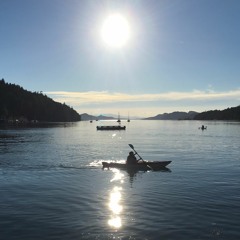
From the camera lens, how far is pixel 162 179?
1420 inches

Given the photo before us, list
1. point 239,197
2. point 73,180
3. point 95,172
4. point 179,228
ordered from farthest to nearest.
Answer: point 95,172, point 73,180, point 239,197, point 179,228

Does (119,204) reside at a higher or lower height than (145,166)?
lower

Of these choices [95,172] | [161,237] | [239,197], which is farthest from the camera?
[95,172]

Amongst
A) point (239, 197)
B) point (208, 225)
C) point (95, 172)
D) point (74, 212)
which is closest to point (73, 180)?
point (95, 172)

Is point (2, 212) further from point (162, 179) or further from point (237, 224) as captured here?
point (162, 179)

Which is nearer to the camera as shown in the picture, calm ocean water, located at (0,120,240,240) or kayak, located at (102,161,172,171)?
calm ocean water, located at (0,120,240,240)

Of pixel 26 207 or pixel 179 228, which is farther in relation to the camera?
pixel 26 207

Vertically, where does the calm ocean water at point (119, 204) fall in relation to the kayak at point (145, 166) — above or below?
below

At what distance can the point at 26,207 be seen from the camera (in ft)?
79.4

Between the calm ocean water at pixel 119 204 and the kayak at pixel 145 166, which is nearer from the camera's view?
the calm ocean water at pixel 119 204

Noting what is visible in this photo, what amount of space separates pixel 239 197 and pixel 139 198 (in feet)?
24.4

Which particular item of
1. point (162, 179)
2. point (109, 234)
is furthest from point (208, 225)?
point (162, 179)

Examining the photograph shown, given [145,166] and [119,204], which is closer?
[119,204]

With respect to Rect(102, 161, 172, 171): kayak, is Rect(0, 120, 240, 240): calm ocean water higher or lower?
lower
